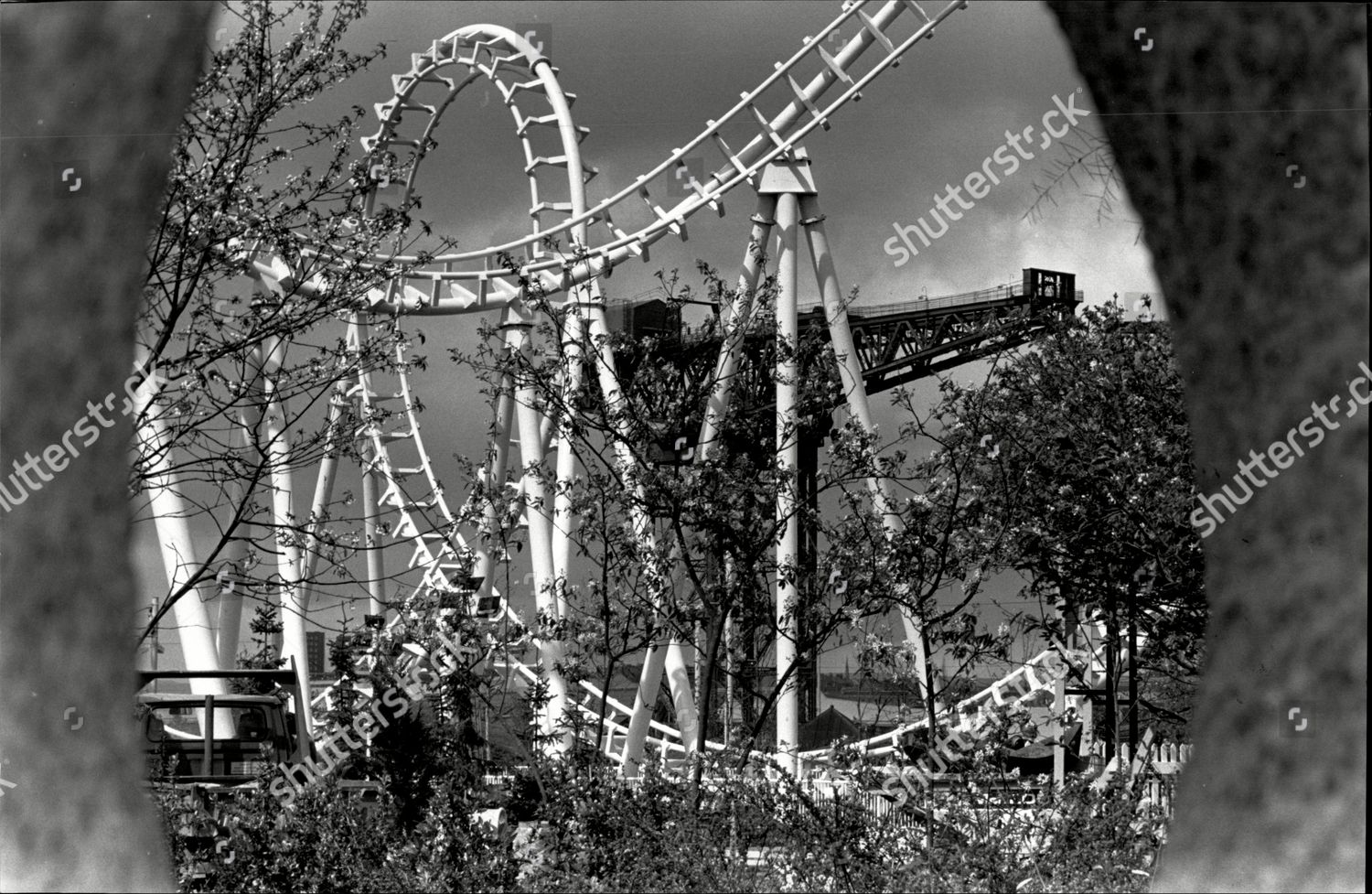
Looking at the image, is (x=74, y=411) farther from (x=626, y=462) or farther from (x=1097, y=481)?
(x=1097, y=481)

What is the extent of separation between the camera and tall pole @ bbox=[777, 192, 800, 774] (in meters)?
8.91

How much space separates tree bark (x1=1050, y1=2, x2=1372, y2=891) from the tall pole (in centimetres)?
428

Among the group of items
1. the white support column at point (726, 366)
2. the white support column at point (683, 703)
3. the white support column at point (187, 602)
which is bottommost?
the white support column at point (683, 703)

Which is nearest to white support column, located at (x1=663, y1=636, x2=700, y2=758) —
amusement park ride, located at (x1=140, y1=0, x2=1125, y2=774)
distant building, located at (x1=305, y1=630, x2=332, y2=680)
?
amusement park ride, located at (x1=140, y1=0, x2=1125, y2=774)

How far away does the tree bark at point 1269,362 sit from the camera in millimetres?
3754

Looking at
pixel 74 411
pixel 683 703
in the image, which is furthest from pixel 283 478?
pixel 74 411

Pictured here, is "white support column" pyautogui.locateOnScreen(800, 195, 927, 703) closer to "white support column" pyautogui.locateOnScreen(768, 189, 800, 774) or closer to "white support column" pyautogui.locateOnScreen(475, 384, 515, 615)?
"white support column" pyautogui.locateOnScreen(768, 189, 800, 774)

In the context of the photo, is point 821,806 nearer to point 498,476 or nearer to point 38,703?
point 38,703

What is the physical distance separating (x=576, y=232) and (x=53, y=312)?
10.4 metres

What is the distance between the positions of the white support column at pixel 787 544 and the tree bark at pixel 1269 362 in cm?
428

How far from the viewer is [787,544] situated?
1000 cm

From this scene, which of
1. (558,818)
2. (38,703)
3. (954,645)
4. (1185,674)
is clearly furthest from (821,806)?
(1185,674)

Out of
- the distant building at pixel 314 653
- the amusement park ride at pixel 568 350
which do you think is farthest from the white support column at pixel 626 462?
the distant building at pixel 314 653

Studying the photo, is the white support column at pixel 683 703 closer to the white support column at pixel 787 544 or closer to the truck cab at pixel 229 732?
the white support column at pixel 787 544
